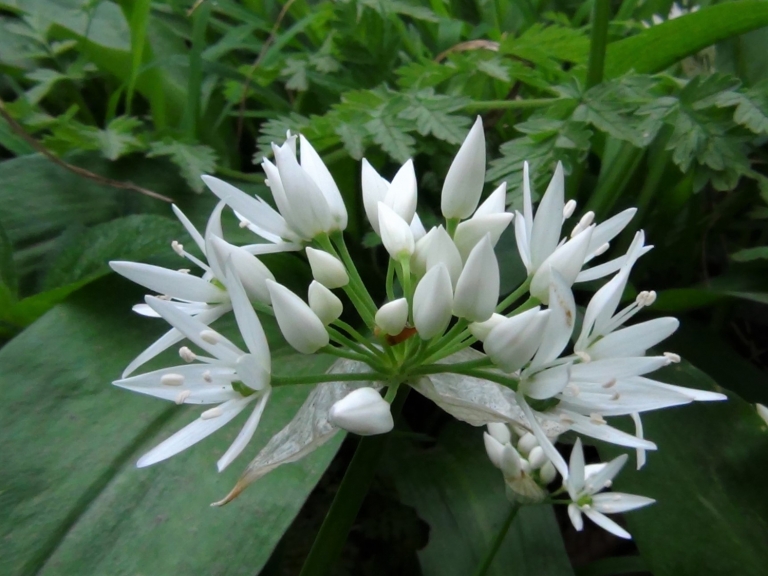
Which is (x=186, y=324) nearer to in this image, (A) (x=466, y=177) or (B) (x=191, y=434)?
(B) (x=191, y=434)

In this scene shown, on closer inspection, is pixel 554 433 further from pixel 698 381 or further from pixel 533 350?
pixel 698 381

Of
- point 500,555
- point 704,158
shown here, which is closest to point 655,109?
point 704,158

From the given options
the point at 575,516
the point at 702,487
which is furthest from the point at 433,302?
the point at 702,487

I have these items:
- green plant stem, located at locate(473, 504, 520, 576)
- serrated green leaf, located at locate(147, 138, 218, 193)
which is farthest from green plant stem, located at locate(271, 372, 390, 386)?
serrated green leaf, located at locate(147, 138, 218, 193)

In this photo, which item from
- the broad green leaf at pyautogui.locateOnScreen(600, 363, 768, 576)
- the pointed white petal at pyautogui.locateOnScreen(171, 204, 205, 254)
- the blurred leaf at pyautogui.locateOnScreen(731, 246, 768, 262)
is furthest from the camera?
the blurred leaf at pyautogui.locateOnScreen(731, 246, 768, 262)

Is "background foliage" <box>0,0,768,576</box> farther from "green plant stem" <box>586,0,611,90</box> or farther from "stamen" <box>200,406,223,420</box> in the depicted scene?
"stamen" <box>200,406,223,420</box>

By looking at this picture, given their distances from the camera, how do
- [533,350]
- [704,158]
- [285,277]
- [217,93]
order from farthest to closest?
[217,93] < [285,277] < [704,158] < [533,350]
